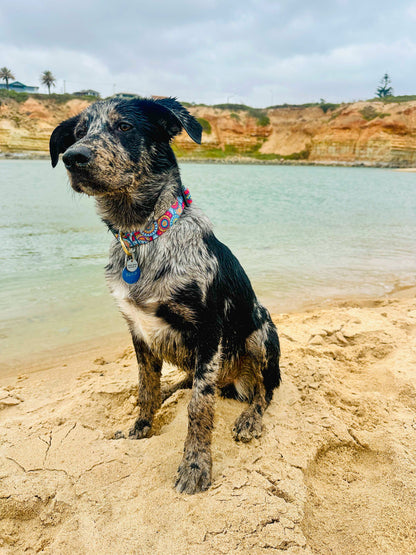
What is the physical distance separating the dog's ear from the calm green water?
31 cm

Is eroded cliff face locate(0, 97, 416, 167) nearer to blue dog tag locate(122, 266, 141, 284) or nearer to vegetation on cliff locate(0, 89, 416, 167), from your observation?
vegetation on cliff locate(0, 89, 416, 167)

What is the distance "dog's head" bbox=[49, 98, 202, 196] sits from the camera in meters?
2.18

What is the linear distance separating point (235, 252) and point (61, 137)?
6373 millimetres

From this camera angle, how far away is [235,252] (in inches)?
352

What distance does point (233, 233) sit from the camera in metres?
11.0

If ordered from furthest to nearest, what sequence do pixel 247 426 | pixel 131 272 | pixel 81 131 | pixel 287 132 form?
pixel 287 132 → pixel 247 426 → pixel 81 131 → pixel 131 272

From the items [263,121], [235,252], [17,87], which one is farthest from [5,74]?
[235,252]

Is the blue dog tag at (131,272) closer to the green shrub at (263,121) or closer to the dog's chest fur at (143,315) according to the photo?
the dog's chest fur at (143,315)

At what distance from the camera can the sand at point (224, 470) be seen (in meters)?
1.84

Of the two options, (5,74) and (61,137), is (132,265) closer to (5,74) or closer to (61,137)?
(61,137)

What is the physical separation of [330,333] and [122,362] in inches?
95.6

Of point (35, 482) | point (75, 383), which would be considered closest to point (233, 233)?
point (75, 383)

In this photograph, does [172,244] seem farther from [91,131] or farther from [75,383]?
[75,383]

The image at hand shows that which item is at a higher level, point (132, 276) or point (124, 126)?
point (124, 126)
